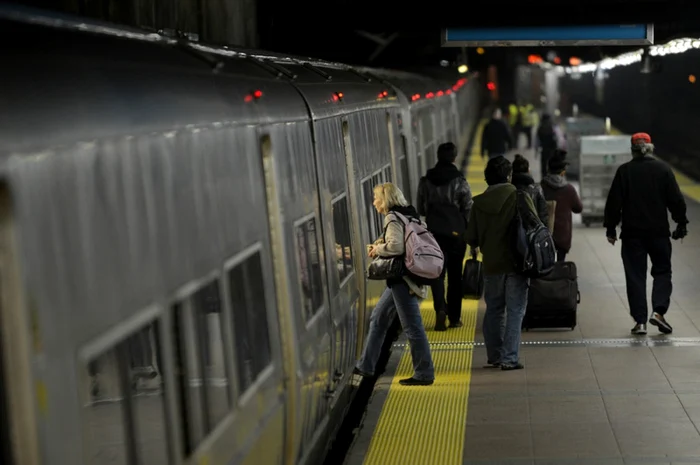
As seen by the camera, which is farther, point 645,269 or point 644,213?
point 645,269

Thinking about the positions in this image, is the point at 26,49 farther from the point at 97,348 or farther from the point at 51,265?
the point at 97,348

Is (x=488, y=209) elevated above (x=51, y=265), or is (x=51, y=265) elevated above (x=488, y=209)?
(x=51, y=265)

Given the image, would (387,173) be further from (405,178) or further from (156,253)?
(156,253)

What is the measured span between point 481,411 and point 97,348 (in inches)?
215

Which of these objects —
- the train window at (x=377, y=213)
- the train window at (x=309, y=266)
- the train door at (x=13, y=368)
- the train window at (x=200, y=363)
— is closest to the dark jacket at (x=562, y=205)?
the train window at (x=377, y=213)

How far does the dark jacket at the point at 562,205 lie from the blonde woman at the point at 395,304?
300 centimetres

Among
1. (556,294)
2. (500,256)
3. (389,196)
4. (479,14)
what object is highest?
(479,14)

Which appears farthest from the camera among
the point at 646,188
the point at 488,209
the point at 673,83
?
the point at 673,83

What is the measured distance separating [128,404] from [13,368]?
29.3 inches

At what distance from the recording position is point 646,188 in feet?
32.8

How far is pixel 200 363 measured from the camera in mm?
4035

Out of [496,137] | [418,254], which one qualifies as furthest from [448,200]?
[496,137]

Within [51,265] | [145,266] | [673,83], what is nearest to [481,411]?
[145,266]

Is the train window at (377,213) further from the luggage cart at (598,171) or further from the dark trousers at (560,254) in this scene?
the luggage cart at (598,171)
